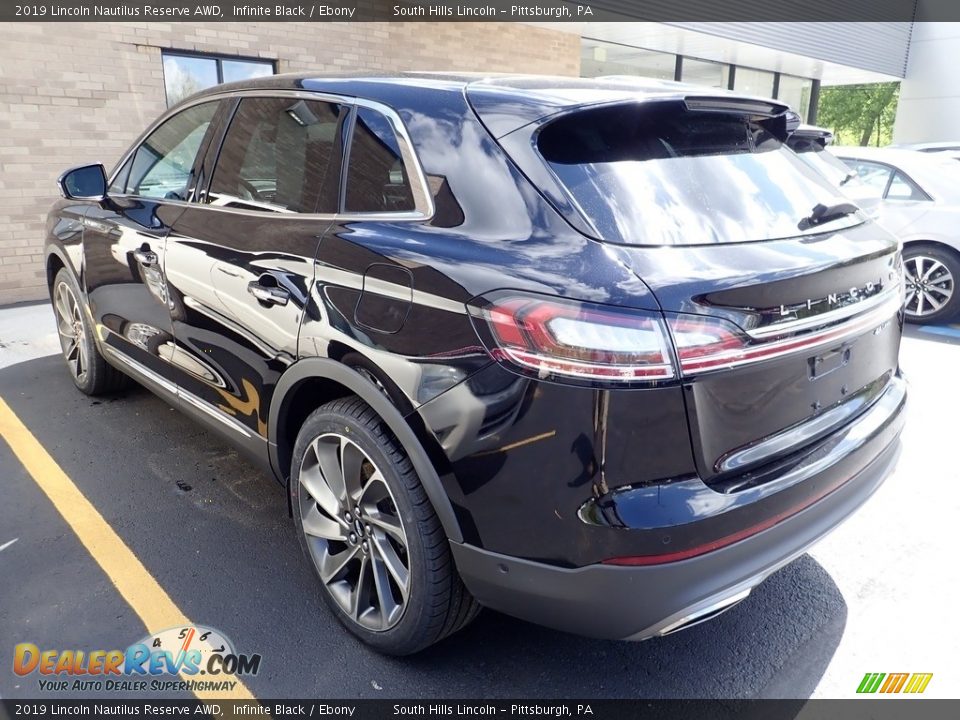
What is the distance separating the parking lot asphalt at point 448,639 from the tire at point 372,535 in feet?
0.60

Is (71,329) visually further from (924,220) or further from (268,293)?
(924,220)

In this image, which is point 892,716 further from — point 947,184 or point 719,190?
point 947,184

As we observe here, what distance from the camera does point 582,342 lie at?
183 centimetres

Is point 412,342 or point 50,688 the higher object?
point 412,342

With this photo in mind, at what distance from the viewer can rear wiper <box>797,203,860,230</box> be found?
2.38 m

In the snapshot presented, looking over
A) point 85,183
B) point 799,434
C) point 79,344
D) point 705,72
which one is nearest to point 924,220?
point 799,434

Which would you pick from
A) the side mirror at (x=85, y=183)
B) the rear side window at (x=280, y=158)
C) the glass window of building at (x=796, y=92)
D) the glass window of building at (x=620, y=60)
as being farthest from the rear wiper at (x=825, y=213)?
the glass window of building at (x=796, y=92)

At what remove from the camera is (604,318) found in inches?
71.9

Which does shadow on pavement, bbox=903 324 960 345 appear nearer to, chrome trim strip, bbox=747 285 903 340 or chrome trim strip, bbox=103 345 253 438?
chrome trim strip, bbox=747 285 903 340

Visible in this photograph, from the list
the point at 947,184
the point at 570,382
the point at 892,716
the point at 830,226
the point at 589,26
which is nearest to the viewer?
the point at 570,382

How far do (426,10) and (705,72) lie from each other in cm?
841

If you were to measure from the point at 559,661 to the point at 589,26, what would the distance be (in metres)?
11.0

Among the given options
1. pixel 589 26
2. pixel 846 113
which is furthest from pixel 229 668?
pixel 846 113

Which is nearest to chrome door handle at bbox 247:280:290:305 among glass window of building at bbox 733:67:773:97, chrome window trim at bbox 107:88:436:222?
chrome window trim at bbox 107:88:436:222
